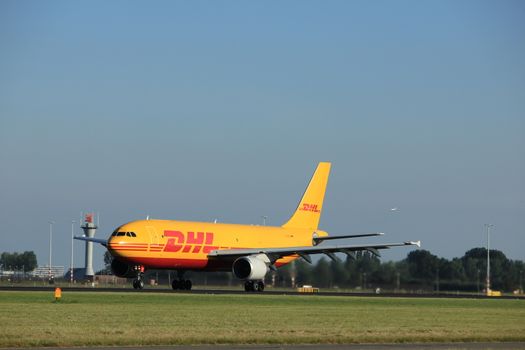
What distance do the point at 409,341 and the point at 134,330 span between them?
8.85m

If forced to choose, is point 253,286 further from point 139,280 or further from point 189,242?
point 139,280

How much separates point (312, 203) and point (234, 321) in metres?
51.8

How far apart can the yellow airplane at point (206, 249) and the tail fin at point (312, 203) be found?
9.08ft

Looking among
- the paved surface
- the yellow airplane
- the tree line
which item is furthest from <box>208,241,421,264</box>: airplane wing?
the tree line

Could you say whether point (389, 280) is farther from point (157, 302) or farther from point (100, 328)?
point (100, 328)

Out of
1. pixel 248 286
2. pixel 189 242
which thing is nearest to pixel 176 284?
pixel 189 242

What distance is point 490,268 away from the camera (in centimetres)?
9494

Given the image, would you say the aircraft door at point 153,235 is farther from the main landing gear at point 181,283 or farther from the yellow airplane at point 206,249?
the main landing gear at point 181,283

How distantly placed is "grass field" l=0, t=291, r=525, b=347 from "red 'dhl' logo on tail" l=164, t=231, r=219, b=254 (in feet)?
45.8

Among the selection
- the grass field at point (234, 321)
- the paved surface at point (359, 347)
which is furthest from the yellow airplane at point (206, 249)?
the paved surface at point (359, 347)

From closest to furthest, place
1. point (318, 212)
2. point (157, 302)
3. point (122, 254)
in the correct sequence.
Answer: point (157, 302), point (122, 254), point (318, 212)

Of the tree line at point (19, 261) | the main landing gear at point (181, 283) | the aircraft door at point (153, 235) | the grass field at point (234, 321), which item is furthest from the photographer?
the tree line at point (19, 261)

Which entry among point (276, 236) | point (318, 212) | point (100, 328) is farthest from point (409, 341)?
point (318, 212)

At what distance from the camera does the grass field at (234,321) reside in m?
33.3
